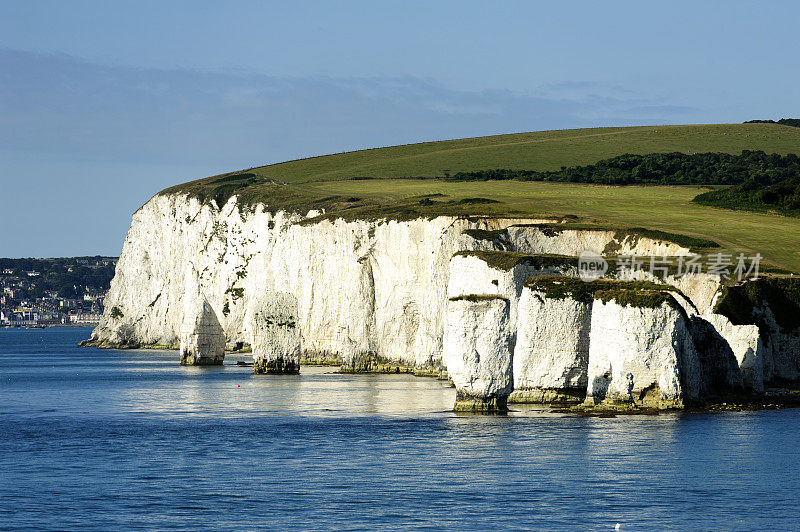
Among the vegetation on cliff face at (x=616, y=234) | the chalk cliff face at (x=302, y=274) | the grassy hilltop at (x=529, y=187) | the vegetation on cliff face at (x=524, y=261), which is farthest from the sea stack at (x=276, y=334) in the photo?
the vegetation on cliff face at (x=524, y=261)

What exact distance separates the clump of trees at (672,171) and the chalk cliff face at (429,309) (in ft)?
105

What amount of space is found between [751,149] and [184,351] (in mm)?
89897

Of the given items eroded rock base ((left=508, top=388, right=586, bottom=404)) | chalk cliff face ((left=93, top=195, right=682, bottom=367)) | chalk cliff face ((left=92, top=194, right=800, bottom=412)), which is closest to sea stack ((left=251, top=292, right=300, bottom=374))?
chalk cliff face ((left=92, top=194, right=800, bottom=412))

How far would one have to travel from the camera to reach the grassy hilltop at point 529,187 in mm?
89500

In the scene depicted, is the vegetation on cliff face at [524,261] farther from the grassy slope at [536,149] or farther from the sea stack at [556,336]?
the grassy slope at [536,149]

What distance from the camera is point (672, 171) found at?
134500 millimetres

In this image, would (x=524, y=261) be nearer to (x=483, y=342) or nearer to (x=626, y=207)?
(x=483, y=342)

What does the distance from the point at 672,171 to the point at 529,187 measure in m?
21.3

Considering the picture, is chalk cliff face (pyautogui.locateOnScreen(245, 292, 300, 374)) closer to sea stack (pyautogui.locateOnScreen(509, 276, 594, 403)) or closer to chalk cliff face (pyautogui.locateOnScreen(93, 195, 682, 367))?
chalk cliff face (pyautogui.locateOnScreen(93, 195, 682, 367))

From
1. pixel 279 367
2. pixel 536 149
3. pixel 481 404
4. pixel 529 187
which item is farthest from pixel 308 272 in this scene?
pixel 481 404

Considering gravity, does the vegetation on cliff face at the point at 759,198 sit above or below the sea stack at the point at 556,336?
above

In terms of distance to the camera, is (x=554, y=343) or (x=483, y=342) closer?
(x=483, y=342)

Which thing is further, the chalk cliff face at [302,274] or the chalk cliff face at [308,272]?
the chalk cliff face at [302,274]

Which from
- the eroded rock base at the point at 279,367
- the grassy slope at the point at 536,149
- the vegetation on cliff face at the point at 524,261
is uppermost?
the grassy slope at the point at 536,149
